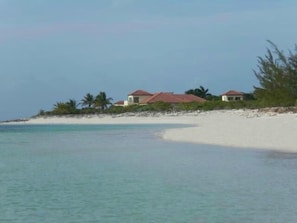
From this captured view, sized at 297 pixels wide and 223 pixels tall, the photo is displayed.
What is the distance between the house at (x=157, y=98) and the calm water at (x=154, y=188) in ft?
206

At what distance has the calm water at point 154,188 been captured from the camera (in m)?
9.51

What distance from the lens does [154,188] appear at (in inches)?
488

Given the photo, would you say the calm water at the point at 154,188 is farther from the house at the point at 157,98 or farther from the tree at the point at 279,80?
the house at the point at 157,98

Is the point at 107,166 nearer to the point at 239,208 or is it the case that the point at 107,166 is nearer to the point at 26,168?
the point at 26,168

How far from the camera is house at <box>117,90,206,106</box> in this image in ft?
272

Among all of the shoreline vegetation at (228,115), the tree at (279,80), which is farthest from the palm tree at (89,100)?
the tree at (279,80)

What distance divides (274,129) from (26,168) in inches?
511

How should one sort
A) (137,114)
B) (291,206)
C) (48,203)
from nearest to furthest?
1. (291,206)
2. (48,203)
3. (137,114)

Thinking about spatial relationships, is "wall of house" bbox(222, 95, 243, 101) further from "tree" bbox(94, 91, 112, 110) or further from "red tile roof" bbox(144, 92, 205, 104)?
"tree" bbox(94, 91, 112, 110)

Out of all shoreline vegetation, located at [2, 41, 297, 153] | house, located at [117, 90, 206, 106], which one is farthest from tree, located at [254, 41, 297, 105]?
house, located at [117, 90, 206, 106]

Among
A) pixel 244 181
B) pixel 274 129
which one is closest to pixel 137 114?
pixel 274 129

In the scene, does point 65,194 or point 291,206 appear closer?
point 291,206

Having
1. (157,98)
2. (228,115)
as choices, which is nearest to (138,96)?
(157,98)

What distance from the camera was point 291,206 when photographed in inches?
390
